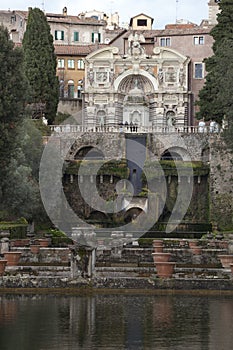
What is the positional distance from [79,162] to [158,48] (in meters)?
17.1

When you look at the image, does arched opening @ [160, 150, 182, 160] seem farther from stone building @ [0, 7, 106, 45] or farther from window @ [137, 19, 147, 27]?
stone building @ [0, 7, 106, 45]

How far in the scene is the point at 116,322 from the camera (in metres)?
26.9

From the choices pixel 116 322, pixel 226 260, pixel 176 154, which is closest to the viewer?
pixel 116 322

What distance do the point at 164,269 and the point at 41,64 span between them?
57.4 meters

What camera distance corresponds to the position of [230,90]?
6631cm

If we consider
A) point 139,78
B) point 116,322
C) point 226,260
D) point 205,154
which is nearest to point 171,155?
point 205,154

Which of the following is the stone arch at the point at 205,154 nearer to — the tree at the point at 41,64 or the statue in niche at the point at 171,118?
the statue in niche at the point at 171,118

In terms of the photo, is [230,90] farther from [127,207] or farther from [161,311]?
[161,311]

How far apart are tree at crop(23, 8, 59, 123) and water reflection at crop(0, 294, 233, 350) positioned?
57.5 m

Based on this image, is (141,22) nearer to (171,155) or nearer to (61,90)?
(61,90)

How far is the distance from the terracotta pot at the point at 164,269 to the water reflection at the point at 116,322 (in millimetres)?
1479

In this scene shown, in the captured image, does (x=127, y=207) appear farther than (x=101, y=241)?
Yes

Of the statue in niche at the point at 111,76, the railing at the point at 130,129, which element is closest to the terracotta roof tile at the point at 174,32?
the statue in niche at the point at 111,76

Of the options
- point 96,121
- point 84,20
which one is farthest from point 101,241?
point 84,20
